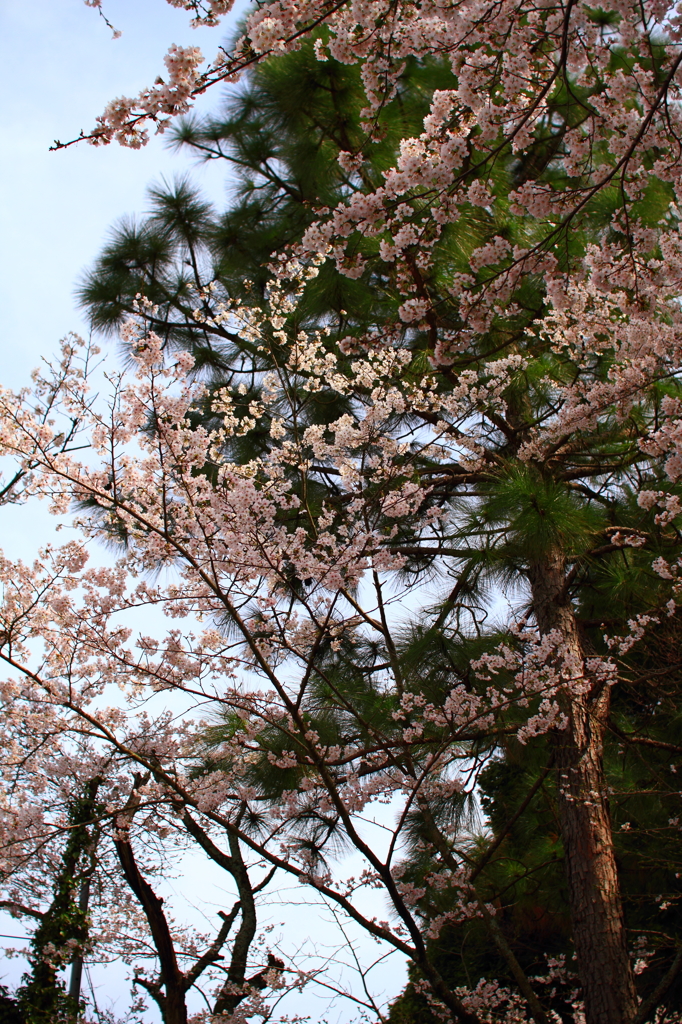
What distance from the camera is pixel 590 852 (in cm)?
362

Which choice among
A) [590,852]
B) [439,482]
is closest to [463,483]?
[439,482]

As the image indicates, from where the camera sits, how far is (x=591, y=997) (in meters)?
3.29

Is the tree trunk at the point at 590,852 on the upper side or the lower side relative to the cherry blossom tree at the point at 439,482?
lower

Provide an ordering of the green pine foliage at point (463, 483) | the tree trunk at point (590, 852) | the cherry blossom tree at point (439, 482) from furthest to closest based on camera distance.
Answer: the green pine foliage at point (463, 483), the tree trunk at point (590, 852), the cherry blossom tree at point (439, 482)

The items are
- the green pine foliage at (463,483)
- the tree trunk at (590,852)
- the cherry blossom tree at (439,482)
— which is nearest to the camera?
the cherry blossom tree at (439,482)

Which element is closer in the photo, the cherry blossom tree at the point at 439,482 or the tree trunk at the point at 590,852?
the cherry blossom tree at the point at 439,482

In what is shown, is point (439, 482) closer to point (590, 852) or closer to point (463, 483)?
point (463, 483)

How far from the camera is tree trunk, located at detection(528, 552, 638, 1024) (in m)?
3.27

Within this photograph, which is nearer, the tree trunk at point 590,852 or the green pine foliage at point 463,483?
the tree trunk at point 590,852

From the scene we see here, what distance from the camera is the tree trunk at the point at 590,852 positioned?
10.7ft

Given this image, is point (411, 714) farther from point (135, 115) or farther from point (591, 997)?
point (135, 115)

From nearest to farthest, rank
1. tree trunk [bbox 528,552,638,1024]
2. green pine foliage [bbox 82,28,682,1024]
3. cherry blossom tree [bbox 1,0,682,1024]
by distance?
cherry blossom tree [bbox 1,0,682,1024] < tree trunk [bbox 528,552,638,1024] < green pine foliage [bbox 82,28,682,1024]

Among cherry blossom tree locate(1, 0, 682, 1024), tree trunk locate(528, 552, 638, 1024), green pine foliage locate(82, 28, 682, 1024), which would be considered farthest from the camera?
green pine foliage locate(82, 28, 682, 1024)

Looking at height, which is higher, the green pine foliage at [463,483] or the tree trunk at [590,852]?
the green pine foliage at [463,483]
